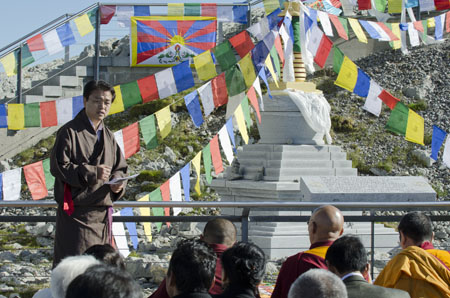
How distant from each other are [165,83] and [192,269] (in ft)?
23.7

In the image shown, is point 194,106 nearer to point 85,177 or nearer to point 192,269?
point 85,177

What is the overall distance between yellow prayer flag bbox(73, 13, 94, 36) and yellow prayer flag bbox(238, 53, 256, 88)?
188 inches

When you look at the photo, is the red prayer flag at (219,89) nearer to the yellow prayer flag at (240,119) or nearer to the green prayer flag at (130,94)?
the yellow prayer flag at (240,119)

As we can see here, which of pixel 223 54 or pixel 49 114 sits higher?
pixel 223 54

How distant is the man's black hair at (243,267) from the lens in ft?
10.7

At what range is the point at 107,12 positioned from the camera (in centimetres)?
1714

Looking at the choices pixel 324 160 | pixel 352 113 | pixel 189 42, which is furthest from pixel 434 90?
pixel 324 160

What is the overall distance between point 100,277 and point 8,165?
1524 centimetres

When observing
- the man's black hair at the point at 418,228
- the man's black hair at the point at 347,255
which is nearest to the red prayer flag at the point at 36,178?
the man's black hair at the point at 418,228

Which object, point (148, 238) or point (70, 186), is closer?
point (70, 186)

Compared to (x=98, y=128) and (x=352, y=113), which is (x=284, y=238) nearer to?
(x=98, y=128)

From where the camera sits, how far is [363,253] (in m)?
3.41

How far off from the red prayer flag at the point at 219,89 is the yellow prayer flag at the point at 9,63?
Answer: 4195 millimetres

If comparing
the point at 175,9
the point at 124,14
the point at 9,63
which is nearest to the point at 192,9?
the point at 175,9
